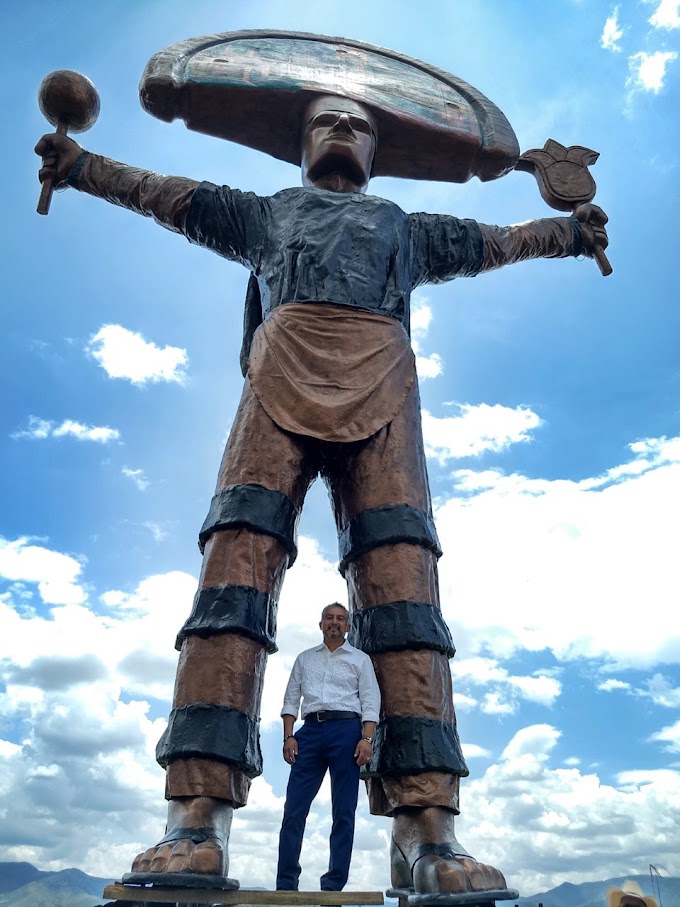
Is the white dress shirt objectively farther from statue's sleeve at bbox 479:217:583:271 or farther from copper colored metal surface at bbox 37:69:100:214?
copper colored metal surface at bbox 37:69:100:214

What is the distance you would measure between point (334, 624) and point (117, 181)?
8.16 ft

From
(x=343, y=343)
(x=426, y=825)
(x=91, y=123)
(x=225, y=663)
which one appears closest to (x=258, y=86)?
(x=91, y=123)

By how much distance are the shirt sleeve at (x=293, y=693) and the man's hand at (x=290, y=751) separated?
0.37 ft

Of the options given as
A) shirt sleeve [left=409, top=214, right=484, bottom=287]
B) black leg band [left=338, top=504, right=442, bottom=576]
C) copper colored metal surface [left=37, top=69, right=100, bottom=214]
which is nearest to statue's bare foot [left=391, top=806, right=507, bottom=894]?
black leg band [left=338, top=504, right=442, bottom=576]

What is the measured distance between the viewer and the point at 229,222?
4012 mm

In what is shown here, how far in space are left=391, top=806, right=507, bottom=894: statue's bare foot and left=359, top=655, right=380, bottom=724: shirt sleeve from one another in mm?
337

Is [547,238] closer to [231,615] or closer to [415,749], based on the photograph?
[231,615]

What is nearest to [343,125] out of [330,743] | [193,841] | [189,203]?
[189,203]

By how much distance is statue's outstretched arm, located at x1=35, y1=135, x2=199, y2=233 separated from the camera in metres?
4.03

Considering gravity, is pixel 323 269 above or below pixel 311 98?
below

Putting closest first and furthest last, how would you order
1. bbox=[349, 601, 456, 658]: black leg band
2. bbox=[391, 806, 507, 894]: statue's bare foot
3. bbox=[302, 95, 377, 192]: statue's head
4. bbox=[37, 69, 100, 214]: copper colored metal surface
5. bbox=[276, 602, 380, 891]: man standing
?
bbox=[391, 806, 507, 894]: statue's bare foot → bbox=[276, 602, 380, 891]: man standing → bbox=[349, 601, 456, 658]: black leg band → bbox=[37, 69, 100, 214]: copper colored metal surface → bbox=[302, 95, 377, 192]: statue's head

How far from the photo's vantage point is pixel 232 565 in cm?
310

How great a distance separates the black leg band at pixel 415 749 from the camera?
2789 mm

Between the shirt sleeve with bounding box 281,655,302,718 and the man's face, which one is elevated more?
the man's face
